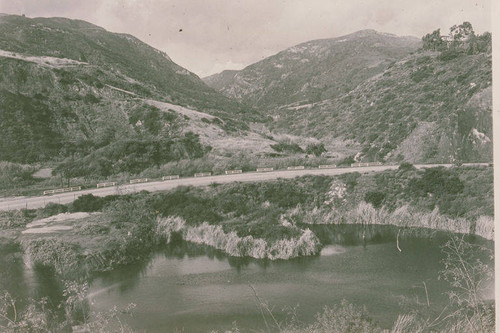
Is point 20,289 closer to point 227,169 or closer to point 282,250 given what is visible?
point 282,250

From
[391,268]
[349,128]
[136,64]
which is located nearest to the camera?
[391,268]

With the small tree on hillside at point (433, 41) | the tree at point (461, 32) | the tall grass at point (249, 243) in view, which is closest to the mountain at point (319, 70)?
the small tree on hillside at point (433, 41)

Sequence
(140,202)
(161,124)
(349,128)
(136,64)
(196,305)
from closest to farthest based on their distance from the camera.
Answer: (196,305) → (140,202) → (161,124) → (349,128) → (136,64)

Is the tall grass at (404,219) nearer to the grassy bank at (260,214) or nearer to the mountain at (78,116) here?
the grassy bank at (260,214)

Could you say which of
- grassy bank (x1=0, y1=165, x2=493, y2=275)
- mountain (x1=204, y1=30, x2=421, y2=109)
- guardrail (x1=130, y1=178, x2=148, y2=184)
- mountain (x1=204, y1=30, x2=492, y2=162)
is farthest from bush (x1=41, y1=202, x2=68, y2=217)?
mountain (x1=204, y1=30, x2=421, y2=109)

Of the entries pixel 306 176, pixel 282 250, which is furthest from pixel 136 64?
pixel 282 250

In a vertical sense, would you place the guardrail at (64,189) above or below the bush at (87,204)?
above
